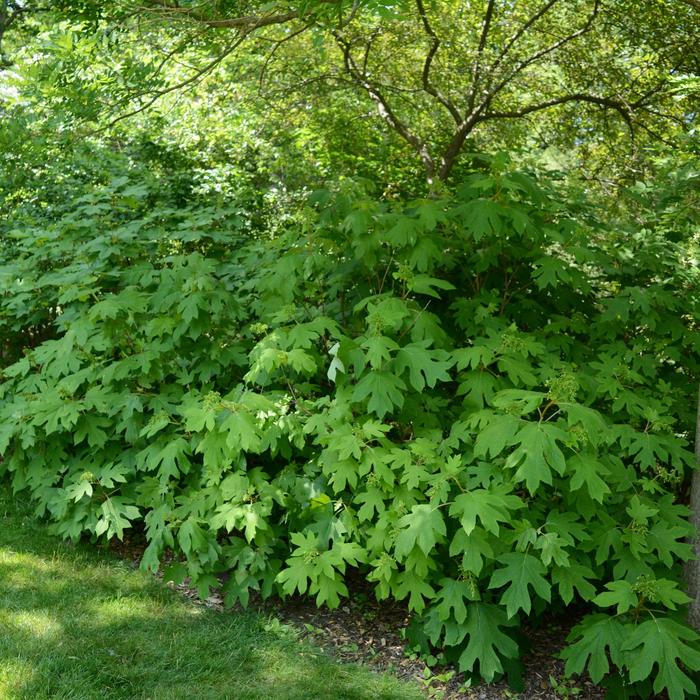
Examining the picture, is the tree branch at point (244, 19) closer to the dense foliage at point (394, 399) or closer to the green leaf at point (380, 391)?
the dense foliage at point (394, 399)

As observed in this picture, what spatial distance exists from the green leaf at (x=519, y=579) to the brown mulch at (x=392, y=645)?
645mm

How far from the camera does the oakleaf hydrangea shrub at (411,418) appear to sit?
10.7 ft

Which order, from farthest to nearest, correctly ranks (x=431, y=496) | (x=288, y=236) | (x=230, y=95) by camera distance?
(x=230, y=95), (x=288, y=236), (x=431, y=496)

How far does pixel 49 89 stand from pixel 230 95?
19.1 ft

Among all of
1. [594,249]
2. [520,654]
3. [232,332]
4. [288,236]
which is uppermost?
[594,249]

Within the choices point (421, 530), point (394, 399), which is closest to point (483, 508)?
point (421, 530)

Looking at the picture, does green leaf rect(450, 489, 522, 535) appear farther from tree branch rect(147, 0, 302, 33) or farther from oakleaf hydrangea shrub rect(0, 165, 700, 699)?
tree branch rect(147, 0, 302, 33)

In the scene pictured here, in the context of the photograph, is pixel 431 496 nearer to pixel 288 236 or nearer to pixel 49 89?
pixel 288 236

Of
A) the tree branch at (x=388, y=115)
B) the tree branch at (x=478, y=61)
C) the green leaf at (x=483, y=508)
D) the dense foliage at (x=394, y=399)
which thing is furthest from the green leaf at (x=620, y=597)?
the tree branch at (x=478, y=61)

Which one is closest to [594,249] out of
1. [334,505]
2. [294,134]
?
[334,505]

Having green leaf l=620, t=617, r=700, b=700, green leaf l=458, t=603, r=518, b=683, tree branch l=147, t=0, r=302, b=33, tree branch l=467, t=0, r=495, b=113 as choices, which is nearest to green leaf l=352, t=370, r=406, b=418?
green leaf l=458, t=603, r=518, b=683

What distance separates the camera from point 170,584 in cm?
441

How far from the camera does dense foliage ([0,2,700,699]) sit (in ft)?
10.8

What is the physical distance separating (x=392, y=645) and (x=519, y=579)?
3.57 feet
